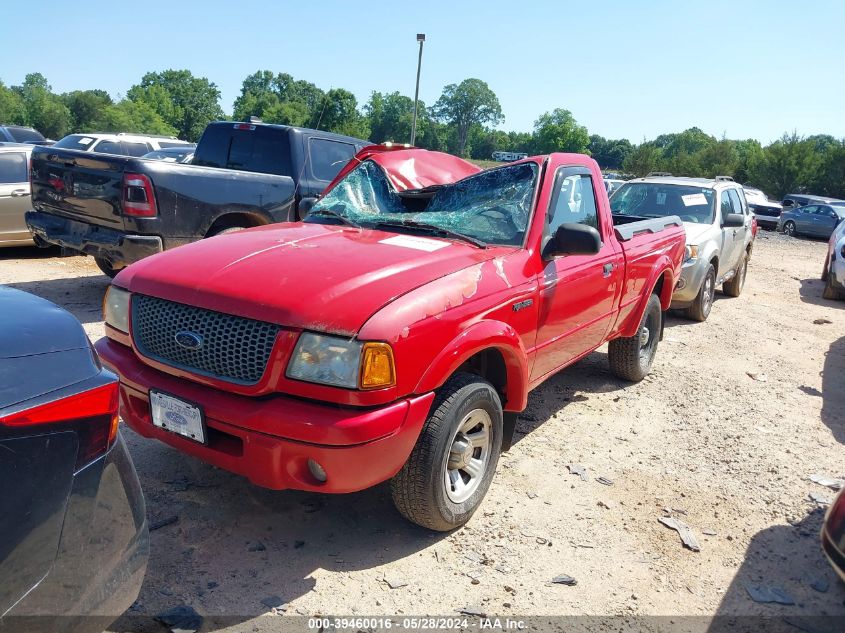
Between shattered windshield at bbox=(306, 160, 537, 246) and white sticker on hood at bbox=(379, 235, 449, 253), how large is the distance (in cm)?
17

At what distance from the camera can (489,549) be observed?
10.5ft

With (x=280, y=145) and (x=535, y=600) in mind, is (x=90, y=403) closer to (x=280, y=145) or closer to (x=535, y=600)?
(x=535, y=600)

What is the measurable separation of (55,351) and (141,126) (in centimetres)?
7986

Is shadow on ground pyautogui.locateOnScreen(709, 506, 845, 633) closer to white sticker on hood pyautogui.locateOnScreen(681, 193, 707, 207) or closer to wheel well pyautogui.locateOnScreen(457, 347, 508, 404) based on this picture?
wheel well pyautogui.locateOnScreen(457, 347, 508, 404)

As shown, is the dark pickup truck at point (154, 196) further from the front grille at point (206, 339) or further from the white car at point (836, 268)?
the white car at point (836, 268)

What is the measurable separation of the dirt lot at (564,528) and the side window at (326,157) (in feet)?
13.2

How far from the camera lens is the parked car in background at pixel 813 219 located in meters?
23.5

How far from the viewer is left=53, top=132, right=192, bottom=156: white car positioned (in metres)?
11.6

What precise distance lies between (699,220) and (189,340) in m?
7.83

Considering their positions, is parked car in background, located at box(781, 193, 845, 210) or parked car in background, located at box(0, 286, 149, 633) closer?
parked car in background, located at box(0, 286, 149, 633)

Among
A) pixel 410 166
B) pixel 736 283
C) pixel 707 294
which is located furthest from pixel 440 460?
pixel 736 283

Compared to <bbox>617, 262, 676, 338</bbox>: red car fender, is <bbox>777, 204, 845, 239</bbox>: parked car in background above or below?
above

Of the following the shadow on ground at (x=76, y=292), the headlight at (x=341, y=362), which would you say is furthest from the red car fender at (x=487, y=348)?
the shadow on ground at (x=76, y=292)

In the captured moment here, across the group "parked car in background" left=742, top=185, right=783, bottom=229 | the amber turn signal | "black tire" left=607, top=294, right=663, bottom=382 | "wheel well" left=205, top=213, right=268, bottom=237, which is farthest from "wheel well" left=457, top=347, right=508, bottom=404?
"parked car in background" left=742, top=185, right=783, bottom=229
